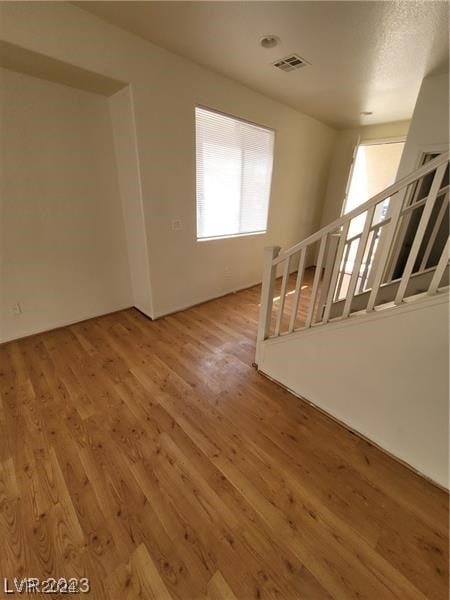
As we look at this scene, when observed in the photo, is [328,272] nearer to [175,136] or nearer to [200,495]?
[200,495]

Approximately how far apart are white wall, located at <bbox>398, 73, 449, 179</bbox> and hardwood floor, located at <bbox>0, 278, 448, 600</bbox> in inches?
118

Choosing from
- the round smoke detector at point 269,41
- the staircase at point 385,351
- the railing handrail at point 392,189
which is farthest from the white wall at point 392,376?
the round smoke detector at point 269,41

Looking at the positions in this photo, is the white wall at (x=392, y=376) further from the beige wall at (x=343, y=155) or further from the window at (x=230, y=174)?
the beige wall at (x=343, y=155)

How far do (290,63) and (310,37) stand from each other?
435 mm

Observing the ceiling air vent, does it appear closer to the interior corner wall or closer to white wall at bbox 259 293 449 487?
the interior corner wall

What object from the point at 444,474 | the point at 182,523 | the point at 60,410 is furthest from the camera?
the point at 60,410

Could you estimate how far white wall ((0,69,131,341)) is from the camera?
2.13m

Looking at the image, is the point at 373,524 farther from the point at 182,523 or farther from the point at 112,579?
the point at 112,579

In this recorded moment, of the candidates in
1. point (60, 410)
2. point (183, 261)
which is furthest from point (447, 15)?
point (60, 410)

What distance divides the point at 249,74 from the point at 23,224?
9.07 ft

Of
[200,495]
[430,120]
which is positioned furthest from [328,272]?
[430,120]

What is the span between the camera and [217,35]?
2002 millimetres

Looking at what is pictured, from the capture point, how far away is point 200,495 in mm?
1319

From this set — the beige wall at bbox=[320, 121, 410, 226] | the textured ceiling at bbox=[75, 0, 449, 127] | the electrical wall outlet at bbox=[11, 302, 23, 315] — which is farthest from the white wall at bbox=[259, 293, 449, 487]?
the beige wall at bbox=[320, 121, 410, 226]
